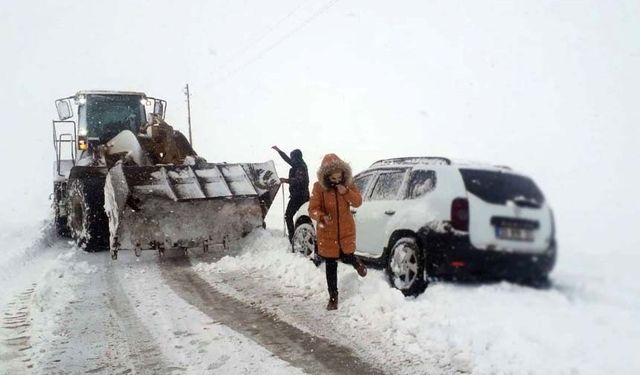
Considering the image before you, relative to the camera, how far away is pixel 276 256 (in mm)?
8086

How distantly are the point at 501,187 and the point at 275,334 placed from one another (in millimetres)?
2689

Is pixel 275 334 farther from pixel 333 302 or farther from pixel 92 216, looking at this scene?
pixel 92 216

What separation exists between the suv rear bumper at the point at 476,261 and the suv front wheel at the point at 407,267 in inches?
5.2

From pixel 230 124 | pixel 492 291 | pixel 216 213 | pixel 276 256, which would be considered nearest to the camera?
pixel 492 291

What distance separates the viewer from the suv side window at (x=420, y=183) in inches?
223

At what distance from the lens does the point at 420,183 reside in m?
5.88

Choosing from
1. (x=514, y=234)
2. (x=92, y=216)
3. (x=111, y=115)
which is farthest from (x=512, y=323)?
(x=111, y=115)

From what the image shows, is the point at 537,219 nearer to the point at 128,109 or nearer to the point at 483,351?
the point at 483,351

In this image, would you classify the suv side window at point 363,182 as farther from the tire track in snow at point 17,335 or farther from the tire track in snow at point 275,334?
the tire track in snow at point 17,335

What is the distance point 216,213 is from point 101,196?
234 cm

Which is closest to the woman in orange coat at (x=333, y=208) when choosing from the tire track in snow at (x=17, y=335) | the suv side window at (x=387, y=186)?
the suv side window at (x=387, y=186)

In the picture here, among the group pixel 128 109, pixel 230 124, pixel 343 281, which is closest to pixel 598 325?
pixel 343 281

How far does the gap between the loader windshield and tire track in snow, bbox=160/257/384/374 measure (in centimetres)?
586

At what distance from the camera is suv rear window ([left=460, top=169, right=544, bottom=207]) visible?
14.5ft
